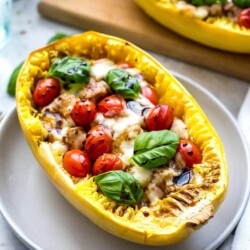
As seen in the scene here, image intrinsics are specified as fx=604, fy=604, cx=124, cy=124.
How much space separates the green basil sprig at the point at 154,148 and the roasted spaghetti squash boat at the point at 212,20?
59 cm

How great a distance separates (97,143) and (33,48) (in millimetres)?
780

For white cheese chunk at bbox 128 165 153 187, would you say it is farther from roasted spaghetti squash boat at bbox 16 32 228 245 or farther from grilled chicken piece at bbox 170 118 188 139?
grilled chicken piece at bbox 170 118 188 139

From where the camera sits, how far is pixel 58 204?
155 cm

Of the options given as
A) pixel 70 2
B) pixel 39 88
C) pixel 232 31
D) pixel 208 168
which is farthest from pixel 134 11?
pixel 208 168

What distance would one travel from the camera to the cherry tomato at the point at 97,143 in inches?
57.5

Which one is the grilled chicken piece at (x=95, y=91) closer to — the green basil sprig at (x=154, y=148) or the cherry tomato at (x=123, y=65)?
the cherry tomato at (x=123, y=65)

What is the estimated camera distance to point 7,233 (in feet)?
5.10

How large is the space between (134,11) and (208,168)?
90 cm

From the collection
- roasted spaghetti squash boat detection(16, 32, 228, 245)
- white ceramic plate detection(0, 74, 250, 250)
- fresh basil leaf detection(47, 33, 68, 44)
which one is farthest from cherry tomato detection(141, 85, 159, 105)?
fresh basil leaf detection(47, 33, 68, 44)

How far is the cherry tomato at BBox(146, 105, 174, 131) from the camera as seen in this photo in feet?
4.93

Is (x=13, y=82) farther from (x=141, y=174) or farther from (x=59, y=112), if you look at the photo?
(x=141, y=174)

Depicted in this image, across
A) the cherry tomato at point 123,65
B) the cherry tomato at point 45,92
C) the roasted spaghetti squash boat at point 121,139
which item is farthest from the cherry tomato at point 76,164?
the cherry tomato at point 123,65

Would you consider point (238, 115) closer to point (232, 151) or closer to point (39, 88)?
point (232, 151)

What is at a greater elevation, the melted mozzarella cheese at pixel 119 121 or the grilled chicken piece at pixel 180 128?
the grilled chicken piece at pixel 180 128
